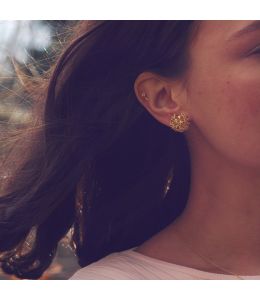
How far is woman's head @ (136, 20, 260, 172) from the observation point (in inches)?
49.5

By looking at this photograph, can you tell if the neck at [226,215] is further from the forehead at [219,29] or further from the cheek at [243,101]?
the forehead at [219,29]

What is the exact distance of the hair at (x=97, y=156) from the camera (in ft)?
4.39

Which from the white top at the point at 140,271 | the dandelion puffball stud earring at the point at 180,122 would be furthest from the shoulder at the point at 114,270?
the dandelion puffball stud earring at the point at 180,122

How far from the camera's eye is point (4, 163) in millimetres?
1536

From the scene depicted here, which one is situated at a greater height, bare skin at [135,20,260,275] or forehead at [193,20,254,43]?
forehead at [193,20,254,43]

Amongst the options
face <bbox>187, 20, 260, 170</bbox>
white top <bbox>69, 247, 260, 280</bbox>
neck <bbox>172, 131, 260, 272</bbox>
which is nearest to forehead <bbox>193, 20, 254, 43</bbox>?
face <bbox>187, 20, 260, 170</bbox>

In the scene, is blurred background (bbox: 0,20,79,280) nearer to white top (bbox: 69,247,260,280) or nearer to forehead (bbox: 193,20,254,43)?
white top (bbox: 69,247,260,280)

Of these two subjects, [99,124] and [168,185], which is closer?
[99,124]

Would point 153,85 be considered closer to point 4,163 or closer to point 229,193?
point 229,193

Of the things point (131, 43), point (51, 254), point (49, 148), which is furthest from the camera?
point (51, 254)

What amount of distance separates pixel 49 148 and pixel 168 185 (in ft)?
1.13

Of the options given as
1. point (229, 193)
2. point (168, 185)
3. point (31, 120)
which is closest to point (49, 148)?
point (31, 120)

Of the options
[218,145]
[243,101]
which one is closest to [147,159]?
[218,145]
